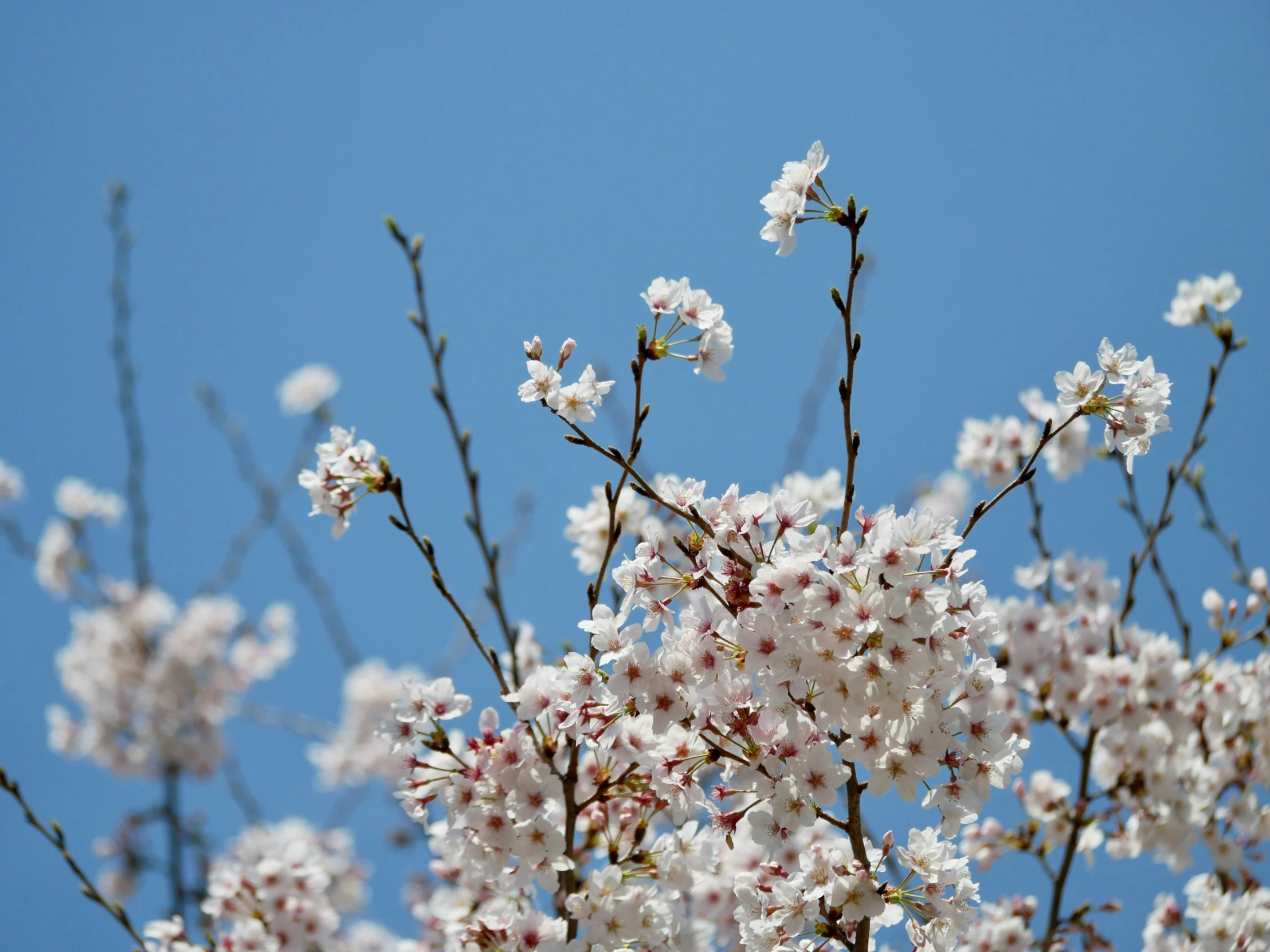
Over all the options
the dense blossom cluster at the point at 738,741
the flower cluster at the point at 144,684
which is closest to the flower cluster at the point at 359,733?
the flower cluster at the point at 144,684

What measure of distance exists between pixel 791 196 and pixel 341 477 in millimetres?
1304

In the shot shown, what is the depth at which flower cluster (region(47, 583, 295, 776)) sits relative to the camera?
758 cm

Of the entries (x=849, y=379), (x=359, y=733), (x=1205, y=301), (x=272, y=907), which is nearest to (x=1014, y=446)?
(x=1205, y=301)

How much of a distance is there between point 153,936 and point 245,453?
4055mm

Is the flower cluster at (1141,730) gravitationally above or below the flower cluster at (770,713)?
above

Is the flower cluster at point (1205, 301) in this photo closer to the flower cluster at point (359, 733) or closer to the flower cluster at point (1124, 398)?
the flower cluster at point (1124, 398)

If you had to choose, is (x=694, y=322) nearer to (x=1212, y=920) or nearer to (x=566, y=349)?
(x=566, y=349)

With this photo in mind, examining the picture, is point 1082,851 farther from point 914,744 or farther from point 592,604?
point 592,604

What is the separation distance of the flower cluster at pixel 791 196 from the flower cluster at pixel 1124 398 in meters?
0.72

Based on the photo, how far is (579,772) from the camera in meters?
2.47

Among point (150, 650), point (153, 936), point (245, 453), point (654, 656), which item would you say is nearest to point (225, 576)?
point (245, 453)

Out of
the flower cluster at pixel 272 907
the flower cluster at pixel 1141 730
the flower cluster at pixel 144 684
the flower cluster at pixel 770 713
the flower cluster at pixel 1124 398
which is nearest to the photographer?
the flower cluster at pixel 770 713

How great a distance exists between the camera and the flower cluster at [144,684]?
7.58m

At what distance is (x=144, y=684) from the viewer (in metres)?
7.70
